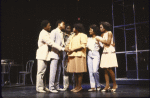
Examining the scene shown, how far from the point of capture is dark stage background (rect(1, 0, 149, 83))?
7418 mm

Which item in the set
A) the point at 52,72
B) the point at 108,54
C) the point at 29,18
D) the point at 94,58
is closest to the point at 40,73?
the point at 52,72

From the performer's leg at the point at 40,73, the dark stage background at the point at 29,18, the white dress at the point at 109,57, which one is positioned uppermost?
the dark stage background at the point at 29,18

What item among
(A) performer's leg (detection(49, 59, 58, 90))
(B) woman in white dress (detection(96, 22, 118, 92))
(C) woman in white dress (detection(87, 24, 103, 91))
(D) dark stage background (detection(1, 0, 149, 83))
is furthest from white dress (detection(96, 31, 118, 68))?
(D) dark stage background (detection(1, 0, 149, 83))

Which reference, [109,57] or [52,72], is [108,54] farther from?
[52,72]

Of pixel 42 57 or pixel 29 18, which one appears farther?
pixel 29 18

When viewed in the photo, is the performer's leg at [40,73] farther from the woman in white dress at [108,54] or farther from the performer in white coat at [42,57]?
the woman in white dress at [108,54]

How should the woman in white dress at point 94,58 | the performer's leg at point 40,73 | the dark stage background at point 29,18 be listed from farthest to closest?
the dark stage background at point 29,18 → the woman in white dress at point 94,58 → the performer's leg at point 40,73

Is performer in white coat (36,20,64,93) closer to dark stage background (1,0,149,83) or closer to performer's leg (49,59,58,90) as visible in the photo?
performer's leg (49,59,58,90)

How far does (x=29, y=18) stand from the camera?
7633 millimetres

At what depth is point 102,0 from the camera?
22.9 feet

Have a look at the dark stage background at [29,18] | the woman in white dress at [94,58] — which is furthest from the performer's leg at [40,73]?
the dark stage background at [29,18]

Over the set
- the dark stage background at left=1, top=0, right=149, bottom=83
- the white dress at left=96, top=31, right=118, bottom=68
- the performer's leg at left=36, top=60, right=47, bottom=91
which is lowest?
the performer's leg at left=36, top=60, right=47, bottom=91

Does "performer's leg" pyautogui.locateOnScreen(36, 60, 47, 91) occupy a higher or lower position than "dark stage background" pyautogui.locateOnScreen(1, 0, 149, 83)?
lower

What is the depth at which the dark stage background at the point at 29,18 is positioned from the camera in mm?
7418
